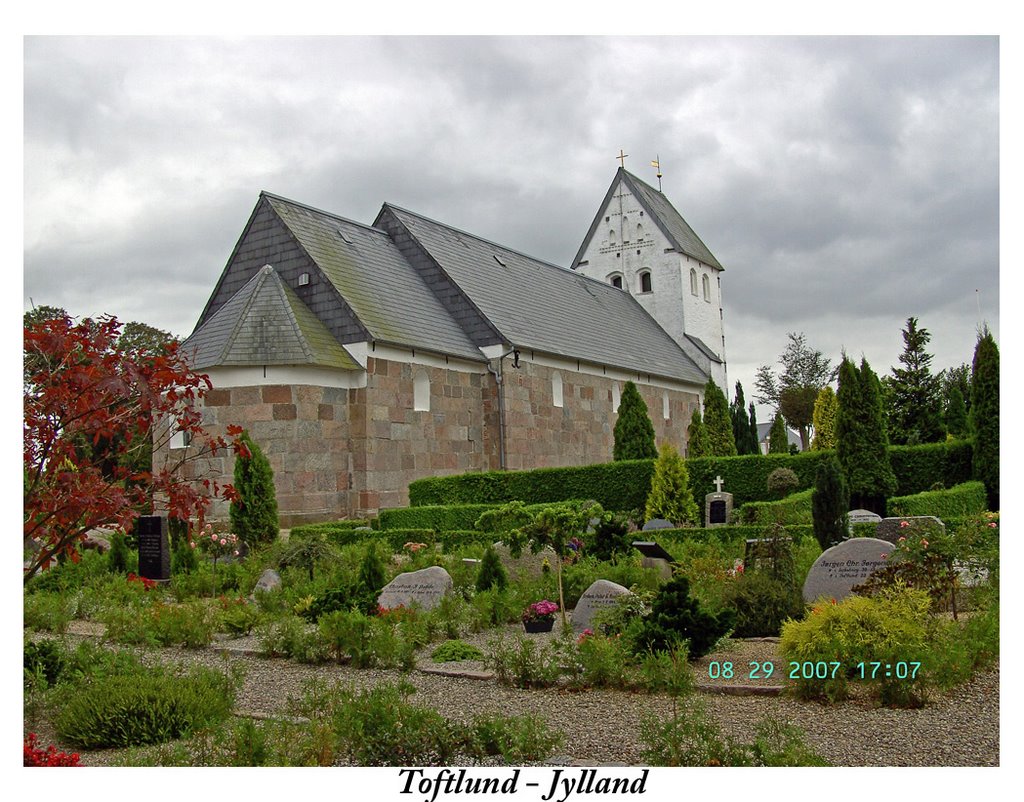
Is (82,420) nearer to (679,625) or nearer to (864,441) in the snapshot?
(679,625)

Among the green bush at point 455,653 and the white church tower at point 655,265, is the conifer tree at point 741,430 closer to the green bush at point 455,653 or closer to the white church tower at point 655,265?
the white church tower at point 655,265

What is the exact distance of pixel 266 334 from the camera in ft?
56.2

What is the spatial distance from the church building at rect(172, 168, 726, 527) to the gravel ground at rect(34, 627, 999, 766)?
813 cm

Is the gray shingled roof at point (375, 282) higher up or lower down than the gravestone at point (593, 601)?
higher up

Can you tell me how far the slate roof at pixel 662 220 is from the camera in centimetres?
3134

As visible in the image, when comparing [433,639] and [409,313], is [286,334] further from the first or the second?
[433,639]

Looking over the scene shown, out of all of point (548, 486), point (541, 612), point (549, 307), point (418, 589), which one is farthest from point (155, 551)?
point (549, 307)

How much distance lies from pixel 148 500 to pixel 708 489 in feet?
40.9

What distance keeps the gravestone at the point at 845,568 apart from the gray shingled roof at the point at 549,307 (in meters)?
13.0

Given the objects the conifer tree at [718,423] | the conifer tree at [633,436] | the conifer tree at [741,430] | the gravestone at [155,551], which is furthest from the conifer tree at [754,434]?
the gravestone at [155,551]

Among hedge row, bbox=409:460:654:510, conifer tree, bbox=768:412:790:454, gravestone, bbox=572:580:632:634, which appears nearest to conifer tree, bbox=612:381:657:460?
hedge row, bbox=409:460:654:510

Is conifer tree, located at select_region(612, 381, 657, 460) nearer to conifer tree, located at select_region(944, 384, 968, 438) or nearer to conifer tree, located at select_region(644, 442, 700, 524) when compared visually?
conifer tree, located at select_region(644, 442, 700, 524)

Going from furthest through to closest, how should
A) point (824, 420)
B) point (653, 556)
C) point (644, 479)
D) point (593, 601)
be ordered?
point (824, 420), point (644, 479), point (653, 556), point (593, 601)

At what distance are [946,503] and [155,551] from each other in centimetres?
1082
